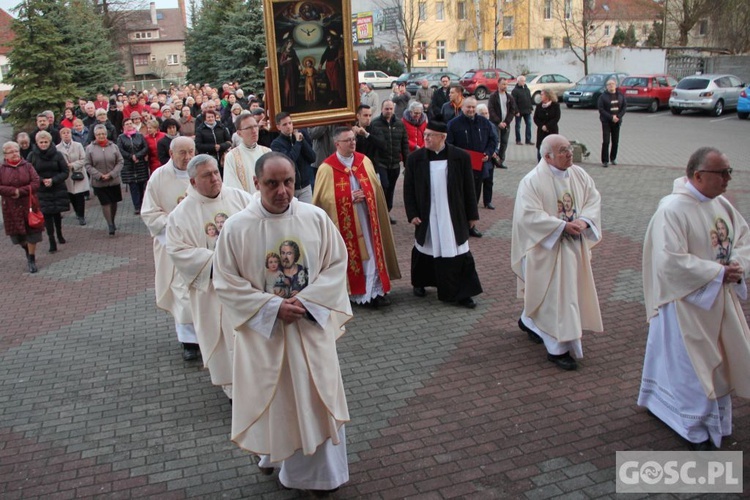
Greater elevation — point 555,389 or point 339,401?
point 339,401

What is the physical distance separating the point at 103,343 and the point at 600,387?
5.06m

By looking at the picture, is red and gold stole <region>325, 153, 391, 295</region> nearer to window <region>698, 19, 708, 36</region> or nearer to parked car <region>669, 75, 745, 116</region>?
parked car <region>669, 75, 745, 116</region>

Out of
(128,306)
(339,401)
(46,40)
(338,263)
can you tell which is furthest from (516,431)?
(46,40)

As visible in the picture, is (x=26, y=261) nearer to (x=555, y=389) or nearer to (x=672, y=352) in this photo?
(x=555, y=389)

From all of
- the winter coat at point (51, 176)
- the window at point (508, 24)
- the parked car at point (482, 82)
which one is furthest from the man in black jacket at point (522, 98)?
the window at point (508, 24)

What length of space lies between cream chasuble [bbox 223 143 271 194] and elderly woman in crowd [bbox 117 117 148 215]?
6.08 metres

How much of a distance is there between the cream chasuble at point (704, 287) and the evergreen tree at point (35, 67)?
21.8m

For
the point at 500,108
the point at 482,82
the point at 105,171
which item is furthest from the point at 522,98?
the point at 482,82

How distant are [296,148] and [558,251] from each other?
13.0ft

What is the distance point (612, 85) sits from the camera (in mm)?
16016

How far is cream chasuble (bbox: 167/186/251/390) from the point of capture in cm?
564

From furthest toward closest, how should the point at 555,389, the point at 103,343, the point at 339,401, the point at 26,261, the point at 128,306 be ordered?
the point at 26,261
the point at 128,306
the point at 103,343
the point at 555,389
the point at 339,401

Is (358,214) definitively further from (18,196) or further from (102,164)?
(102,164)

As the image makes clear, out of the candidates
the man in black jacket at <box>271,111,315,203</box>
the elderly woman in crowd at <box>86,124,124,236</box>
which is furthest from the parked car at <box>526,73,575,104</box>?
the man in black jacket at <box>271,111,315,203</box>
